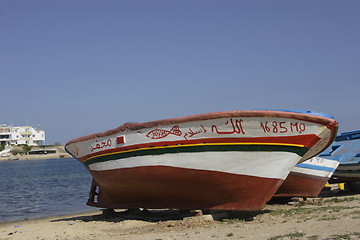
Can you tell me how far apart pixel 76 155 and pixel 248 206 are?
4.75 metres

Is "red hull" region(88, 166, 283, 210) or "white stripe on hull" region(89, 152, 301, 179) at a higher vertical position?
"white stripe on hull" region(89, 152, 301, 179)

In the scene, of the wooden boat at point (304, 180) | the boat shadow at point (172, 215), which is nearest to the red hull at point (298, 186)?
the wooden boat at point (304, 180)

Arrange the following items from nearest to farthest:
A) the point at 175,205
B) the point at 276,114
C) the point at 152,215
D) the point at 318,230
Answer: the point at 318,230 → the point at 276,114 → the point at 175,205 → the point at 152,215

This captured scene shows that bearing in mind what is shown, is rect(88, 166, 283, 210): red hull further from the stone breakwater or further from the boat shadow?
the stone breakwater

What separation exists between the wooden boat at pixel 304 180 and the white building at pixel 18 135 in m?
109

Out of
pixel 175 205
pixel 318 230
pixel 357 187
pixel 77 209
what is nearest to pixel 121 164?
pixel 175 205

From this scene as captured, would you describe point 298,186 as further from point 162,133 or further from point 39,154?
point 39,154

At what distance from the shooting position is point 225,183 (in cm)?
843

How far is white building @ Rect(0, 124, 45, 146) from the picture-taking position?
112 metres

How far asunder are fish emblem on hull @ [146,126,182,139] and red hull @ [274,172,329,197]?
4.42 m

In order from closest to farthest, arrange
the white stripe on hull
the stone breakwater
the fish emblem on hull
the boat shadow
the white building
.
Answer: the white stripe on hull < the fish emblem on hull < the boat shadow < the stone breakwater < the white building

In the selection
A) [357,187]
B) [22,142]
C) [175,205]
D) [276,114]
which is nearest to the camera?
[276,114]

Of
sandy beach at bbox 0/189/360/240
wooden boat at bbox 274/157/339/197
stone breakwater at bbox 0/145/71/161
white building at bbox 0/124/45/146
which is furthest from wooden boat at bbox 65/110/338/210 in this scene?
white building at bbox 0/124/45/146

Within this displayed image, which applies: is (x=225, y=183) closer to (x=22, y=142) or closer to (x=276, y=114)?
(x=276, y=114)
